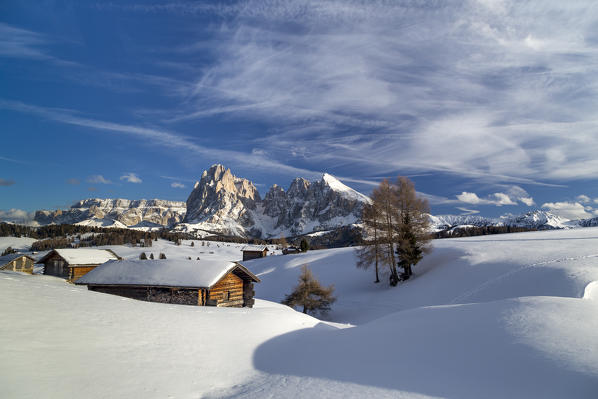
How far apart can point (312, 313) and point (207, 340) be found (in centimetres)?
1992

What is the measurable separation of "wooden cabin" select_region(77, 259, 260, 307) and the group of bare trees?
14451mm

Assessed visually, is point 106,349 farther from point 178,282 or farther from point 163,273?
point 163,273

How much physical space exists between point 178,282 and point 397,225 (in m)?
21.6

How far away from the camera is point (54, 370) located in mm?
5906

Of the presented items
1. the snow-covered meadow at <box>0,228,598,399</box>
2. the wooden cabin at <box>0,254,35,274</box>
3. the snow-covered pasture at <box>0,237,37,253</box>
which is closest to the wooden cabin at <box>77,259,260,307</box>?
the snow-covered meadow at <box>0,228,598,399</box>

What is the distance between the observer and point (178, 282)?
19875mm

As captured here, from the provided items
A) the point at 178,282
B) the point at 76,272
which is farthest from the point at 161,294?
the point at 76,272

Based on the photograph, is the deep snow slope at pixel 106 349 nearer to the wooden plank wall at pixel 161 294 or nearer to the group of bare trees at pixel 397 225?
the wooden plank wall at pixel 161 294

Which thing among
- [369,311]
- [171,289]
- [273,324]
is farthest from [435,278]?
[171,289]

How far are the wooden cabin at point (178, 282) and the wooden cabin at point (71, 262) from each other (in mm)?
16594

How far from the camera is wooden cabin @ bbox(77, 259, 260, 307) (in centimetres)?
1983

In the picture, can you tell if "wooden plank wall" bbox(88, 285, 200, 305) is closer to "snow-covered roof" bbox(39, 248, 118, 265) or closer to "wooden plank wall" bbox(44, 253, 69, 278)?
"snow-covered roof" bbox(39, 248, 118, 265)

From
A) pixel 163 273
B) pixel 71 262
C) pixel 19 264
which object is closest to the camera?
pixel 163 273

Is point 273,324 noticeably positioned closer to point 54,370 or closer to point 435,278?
point 54,370
